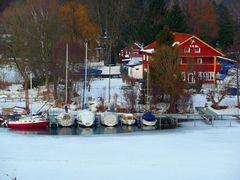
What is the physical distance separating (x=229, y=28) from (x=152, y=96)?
89.1 feet

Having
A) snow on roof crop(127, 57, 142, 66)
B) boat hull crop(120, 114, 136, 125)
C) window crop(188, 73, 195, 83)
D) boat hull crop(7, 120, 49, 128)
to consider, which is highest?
snow on roof crop(127, 57, 142, 66)

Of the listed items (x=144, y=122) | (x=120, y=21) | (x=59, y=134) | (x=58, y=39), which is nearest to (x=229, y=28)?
(x=120, y=21)

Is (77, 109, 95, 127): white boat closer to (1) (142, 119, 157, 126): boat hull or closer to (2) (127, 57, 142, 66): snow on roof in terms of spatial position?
(1) (142, 119, 157, 126): boat hull

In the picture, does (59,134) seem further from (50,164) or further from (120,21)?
(120,21)

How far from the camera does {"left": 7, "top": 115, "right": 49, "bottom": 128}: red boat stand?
24.9 meters

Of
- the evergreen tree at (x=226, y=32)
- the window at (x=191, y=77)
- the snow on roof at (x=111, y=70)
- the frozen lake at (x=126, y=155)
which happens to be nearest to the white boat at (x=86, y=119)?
the frozen lake at (x=126, y=155)

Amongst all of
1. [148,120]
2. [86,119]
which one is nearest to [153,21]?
[148,120]

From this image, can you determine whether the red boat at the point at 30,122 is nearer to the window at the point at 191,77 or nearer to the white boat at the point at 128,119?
the white boat at the point at 128,119

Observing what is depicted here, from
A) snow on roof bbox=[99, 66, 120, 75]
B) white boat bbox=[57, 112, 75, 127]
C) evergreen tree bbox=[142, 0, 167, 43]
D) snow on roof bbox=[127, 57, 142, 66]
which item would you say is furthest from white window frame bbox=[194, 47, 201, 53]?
white boat bbox=[57, 112, 75, 127]

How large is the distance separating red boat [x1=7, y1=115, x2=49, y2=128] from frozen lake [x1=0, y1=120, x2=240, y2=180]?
752 mm

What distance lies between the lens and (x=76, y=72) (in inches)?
1296

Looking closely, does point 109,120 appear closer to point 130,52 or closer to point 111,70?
point 111,70

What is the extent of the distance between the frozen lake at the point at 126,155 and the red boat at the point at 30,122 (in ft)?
2.47

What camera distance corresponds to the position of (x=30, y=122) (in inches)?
987
